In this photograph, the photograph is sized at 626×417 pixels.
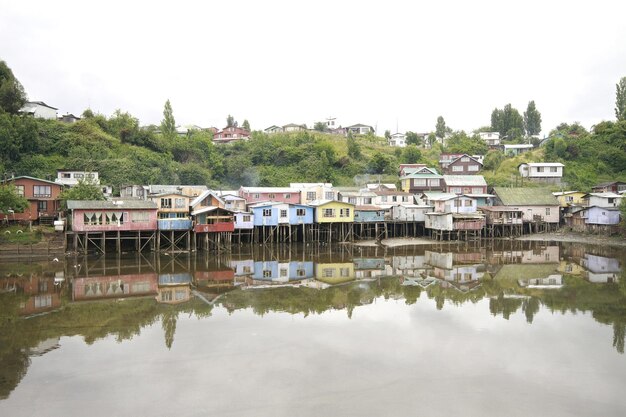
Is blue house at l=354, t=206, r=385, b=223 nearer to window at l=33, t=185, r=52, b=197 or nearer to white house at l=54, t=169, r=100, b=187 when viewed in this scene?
white house at l=54, t=169, r=100, b=187

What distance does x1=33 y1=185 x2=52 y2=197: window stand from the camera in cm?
3950

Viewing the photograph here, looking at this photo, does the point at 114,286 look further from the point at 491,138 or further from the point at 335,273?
the point at 491,138

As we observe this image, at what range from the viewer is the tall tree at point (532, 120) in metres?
98.9

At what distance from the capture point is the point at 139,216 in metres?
37.2

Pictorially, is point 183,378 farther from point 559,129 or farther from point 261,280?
point 559,129

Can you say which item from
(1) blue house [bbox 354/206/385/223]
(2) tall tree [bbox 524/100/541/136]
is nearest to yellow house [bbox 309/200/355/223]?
(1) blue house [bbox 354/206/385/223]

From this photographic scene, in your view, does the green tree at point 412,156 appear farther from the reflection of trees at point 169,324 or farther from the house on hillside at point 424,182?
the reflection of trees at point 169,324

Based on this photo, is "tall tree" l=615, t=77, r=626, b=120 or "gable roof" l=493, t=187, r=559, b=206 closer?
"gable roof" l=493, t=187, r=559, b=206

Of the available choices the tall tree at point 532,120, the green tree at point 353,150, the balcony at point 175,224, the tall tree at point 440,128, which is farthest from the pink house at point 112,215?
the tall tree at point 532,120

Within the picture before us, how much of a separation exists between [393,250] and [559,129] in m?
68.4

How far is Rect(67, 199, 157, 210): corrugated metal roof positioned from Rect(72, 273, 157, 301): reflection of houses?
948 centimetres

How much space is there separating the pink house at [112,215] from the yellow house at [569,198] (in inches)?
1741

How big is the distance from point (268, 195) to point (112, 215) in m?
16.1

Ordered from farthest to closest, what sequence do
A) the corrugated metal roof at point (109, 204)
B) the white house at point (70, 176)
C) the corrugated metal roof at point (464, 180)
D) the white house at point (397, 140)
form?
→ the white house at point (397, 140) → the corrugated metal roof at point (464, 180) → the white house at point (70, 176) → the corrugated metal roof at point (109, 204)
